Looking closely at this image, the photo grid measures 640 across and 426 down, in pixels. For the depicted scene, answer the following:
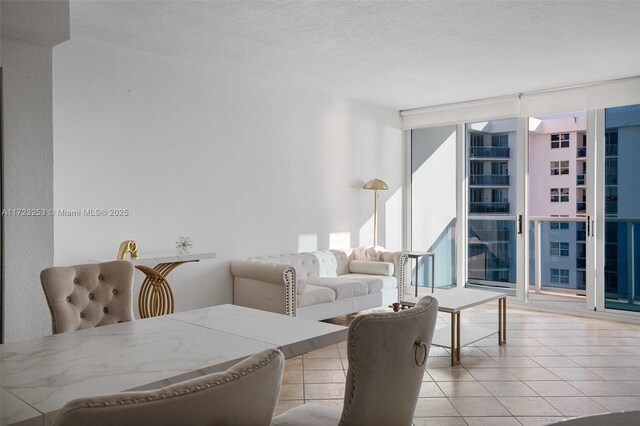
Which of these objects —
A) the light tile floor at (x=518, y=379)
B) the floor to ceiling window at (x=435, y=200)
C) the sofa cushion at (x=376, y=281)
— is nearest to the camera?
the light tile floor at (x=518, y=379)

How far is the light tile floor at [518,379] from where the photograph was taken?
3.31 m

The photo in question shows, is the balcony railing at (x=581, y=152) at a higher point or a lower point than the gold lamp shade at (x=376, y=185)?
higher

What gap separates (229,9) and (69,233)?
2232mm

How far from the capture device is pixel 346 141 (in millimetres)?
7102

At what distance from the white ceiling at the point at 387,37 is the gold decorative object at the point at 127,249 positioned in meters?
1.73

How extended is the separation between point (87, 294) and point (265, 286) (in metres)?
2.74

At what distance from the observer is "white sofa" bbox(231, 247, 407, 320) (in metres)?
5.01

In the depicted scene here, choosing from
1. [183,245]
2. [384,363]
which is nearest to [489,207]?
[183,245]

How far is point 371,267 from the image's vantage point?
21.3 ft

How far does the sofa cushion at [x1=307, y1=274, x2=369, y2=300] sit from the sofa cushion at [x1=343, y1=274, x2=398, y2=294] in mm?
112

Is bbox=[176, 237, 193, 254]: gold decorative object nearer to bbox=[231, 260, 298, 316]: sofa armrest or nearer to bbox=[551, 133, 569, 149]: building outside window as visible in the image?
bbox=[231, 260, 298, 316]: sofa armrest

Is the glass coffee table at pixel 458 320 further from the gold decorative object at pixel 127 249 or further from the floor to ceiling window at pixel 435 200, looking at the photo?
the floor to ceiling window at pixel 435 200

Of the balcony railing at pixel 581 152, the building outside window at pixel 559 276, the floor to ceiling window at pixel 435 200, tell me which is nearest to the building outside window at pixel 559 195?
the balcony railing at pixel 581 152

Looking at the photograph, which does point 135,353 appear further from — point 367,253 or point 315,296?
point 367,253
